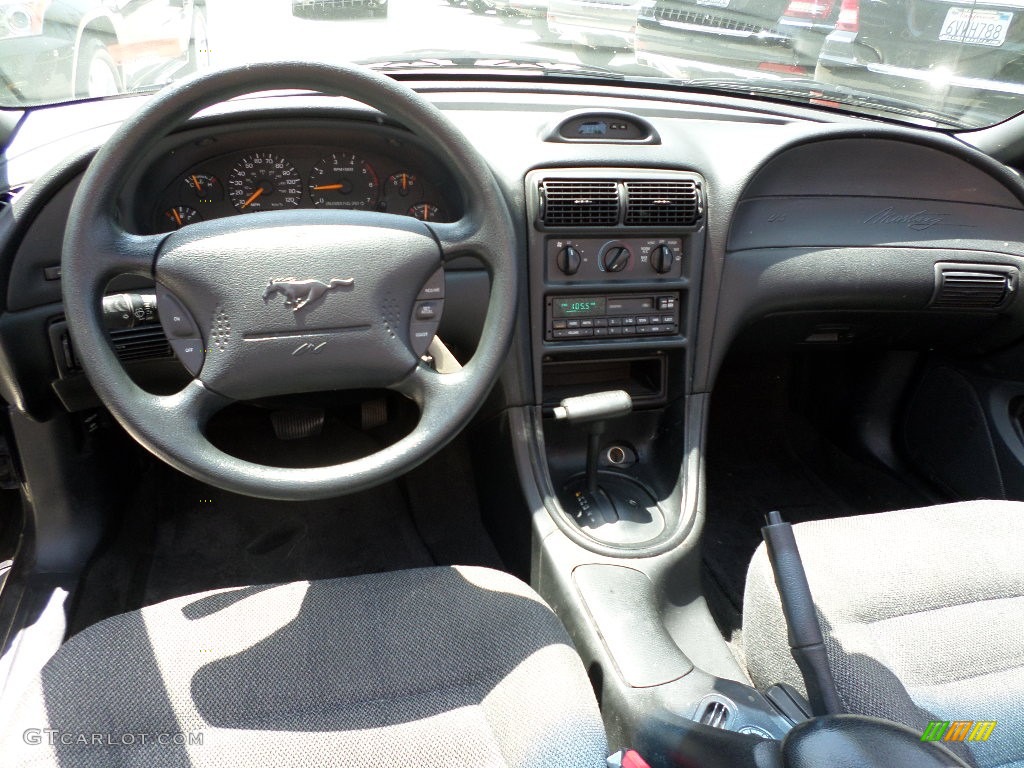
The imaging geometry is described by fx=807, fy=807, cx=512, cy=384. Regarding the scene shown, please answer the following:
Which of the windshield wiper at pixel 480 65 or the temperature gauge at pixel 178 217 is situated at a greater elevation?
the windshield wiper at pixel 480 65

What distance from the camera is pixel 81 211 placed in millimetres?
1089

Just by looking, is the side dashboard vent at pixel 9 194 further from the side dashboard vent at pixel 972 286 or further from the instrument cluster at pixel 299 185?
the side dashboard vent at pixel 972 286

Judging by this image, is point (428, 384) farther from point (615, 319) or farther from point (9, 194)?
point (9, 194)

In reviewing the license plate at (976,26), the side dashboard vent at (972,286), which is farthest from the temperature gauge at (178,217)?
the license plate at (976,26)

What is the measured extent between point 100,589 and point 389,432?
0.82m

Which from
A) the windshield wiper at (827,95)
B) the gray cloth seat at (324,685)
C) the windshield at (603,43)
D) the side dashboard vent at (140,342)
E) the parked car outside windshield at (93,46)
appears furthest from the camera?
the windshield wiper at (827,95)

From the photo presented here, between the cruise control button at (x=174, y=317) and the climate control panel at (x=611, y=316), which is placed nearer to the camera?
the cruise control button at (x=174, y=317)

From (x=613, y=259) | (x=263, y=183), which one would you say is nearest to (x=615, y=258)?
(x=613, y=259)

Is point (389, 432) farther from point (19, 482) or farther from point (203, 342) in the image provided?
point (203, 342)

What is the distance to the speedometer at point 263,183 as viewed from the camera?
4.99 ft

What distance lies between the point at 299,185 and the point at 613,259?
2.12 ft

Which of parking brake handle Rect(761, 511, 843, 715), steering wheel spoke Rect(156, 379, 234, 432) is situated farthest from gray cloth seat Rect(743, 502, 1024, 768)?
steering wheel spoke Rect(156, 379, 234, 432)

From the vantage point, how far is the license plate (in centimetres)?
205

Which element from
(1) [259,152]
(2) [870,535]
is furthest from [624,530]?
(1) [259,152]
